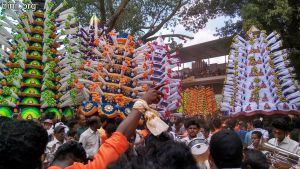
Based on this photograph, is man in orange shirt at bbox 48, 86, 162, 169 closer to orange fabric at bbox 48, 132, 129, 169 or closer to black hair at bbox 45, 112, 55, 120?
orange fabric at bbox 48, 132, 129, 169

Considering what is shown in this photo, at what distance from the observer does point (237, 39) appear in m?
11.4

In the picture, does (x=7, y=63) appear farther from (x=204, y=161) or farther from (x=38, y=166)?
(x=38, y=166)

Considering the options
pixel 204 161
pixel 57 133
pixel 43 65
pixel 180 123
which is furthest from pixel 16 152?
pixel 180 123

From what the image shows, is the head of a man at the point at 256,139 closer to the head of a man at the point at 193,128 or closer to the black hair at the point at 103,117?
the head of a man at the point at 193,128

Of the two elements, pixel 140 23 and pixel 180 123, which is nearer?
pixel 180 123

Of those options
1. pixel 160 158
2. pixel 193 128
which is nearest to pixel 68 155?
pixel 160 158

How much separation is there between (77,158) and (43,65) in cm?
529

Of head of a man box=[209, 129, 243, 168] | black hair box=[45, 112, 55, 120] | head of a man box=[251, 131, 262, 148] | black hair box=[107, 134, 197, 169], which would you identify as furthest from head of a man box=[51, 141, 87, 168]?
black hair box=[45, 112, 55, 120]

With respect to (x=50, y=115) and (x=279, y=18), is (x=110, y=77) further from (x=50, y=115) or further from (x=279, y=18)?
(x=279, y=18)

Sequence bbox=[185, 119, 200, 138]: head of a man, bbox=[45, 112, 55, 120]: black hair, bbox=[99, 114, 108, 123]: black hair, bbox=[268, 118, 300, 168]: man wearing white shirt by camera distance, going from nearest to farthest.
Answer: bbox=[268, 118, 300, 168]: man wearing white shirt → bbox=[185, 119, 200, 138]: head of a man → bbox=[99, 114, 108, 123]: black hair → bbox=[45, 112, 55, 120]: black hair

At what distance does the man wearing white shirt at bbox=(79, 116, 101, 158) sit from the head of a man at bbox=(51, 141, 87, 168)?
2.47 metres

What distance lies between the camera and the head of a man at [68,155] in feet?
9.24

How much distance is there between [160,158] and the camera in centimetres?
145

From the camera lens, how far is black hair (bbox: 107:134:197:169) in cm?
138
